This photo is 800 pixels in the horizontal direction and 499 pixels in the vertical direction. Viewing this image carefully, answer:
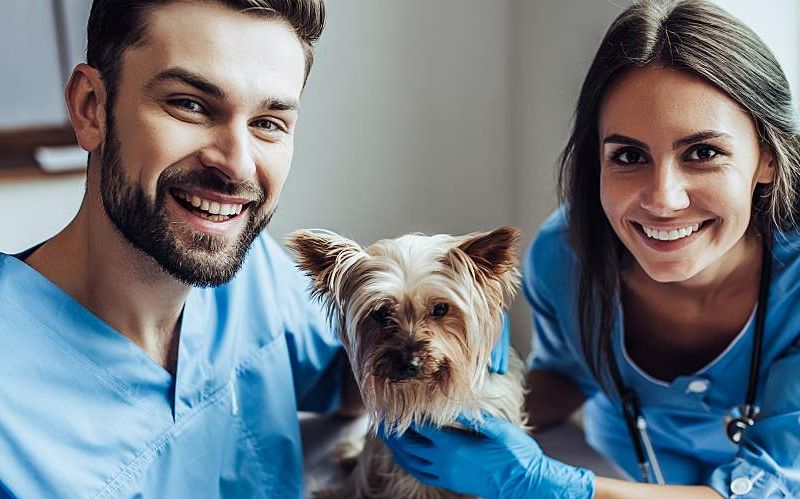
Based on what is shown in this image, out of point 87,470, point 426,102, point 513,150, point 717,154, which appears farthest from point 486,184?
point 87,470

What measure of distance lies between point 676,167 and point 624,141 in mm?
93

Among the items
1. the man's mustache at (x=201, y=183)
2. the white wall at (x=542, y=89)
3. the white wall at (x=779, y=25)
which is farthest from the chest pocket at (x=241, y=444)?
the white wall at (x=779, y=25)

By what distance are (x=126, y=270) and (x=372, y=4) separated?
1.15 metres

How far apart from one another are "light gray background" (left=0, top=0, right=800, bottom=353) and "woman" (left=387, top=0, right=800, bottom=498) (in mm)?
576

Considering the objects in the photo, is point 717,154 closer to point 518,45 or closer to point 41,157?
point 518,45

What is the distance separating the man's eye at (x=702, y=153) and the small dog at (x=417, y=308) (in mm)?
339

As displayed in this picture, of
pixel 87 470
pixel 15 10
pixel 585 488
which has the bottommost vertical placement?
pixel 585 488

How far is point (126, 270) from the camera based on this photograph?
1320 mm

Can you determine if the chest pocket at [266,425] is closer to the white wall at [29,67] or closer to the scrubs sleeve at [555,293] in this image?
the scrubs sleeve at [555,293]

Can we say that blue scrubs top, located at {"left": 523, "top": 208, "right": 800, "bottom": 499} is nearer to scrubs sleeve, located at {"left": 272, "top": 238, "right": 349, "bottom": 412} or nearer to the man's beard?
scrubs sleeve, located at {"left": 272, "top": 238, "right": 349, "bottom": 412}

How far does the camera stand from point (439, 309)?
1.34 m

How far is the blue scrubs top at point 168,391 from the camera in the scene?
122 cm

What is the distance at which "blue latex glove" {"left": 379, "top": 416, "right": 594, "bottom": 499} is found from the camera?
1.42 metres

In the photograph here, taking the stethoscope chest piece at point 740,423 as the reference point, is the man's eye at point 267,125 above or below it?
above
